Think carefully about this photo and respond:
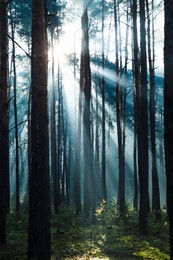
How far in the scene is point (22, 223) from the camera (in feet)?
47.2

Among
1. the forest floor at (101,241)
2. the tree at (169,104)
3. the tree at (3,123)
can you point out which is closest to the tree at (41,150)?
the forest floor at (101,241)

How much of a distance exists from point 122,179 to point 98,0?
10243 millimetres

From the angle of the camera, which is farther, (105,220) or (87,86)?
(87,86)

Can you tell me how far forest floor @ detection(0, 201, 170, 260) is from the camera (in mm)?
8250

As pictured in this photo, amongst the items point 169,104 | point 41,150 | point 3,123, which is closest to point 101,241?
point 3,123

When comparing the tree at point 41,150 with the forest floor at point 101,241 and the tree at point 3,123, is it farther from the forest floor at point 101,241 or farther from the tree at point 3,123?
the tree at point 3,123

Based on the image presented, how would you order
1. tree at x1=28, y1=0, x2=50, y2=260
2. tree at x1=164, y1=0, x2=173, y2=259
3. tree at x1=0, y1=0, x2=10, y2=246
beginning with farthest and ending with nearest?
tree at x1=0, y1=0, x2=10, y2=246 → tree at x1=28, y1=0, x2=50, y2=260 → tree at x1=164, y1=0, x2=173, y2=259

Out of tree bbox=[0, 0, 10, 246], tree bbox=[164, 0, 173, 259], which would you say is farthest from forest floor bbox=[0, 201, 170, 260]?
tree bbox=[164, 0, 173, 259]

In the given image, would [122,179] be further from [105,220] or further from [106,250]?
[106,250]

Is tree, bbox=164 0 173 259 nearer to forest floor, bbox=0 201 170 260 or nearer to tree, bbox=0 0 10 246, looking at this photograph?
forest floor, bbox=0 201 170 260

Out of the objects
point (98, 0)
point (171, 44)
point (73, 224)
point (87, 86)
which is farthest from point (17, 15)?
point (171, 44)

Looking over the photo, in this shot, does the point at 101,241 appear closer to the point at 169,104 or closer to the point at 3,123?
the point at 3,123

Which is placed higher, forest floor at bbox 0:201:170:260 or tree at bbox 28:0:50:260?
tree at bbox 28:0:50:260

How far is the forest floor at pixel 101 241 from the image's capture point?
8.25 metres
